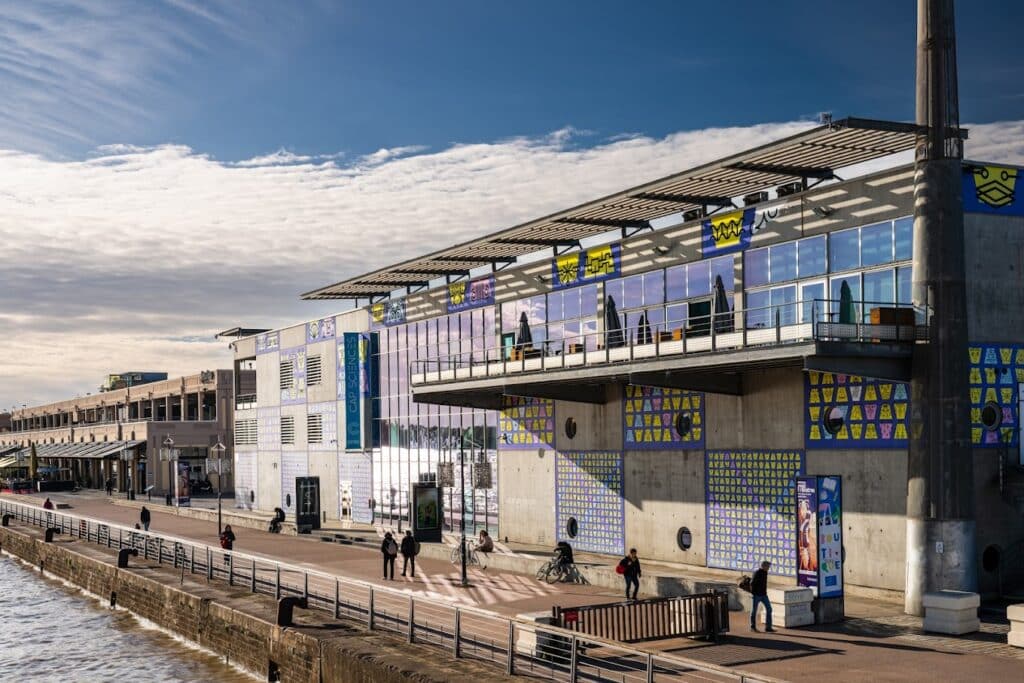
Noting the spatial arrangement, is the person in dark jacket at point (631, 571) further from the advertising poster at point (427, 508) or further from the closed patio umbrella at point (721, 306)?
the advertising poster at point (427, 508)

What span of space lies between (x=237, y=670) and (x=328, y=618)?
3.54m

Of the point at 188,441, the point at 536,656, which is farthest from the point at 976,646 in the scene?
the point at 188,441

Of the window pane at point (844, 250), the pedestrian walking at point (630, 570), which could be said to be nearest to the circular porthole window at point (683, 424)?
the window pane at point (844, 250)

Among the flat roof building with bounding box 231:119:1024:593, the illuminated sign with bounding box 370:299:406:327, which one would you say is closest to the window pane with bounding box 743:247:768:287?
the flat roof building with bounding box 231:119:1024:593

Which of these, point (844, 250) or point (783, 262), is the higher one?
point (844, 250)

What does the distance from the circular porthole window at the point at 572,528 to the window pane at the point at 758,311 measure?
1152 centimetres

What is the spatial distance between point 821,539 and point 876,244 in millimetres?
8415

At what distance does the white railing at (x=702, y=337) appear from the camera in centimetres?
2741

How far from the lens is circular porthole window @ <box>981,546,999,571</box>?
1107 inches

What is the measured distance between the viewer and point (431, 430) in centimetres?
5334

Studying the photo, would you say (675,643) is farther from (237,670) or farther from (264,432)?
(264,432)

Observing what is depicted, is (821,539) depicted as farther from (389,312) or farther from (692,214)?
(389,312)

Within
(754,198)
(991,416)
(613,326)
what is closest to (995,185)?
(991,416)

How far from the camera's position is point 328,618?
2600cm
